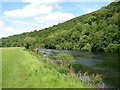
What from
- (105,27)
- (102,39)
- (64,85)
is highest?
(105,27)

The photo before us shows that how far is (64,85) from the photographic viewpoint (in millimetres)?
12742

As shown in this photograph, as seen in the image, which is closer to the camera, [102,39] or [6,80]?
[6,80]

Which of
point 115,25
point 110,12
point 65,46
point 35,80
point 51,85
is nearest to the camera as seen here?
point 51,85

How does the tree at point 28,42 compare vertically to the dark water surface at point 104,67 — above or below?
above

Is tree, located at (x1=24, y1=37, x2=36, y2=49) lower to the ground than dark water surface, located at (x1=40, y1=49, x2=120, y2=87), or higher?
higher

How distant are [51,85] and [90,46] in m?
82.9

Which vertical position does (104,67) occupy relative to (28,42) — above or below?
below

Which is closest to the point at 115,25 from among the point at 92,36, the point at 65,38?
the point at 92,36

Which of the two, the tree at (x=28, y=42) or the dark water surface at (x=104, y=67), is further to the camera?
the tree at (x=28, y=42)

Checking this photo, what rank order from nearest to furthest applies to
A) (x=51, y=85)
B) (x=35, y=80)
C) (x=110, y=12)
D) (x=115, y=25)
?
(x=51, y=85), (x=35, y=80), (x=115, y=25), (x=110, y=12)

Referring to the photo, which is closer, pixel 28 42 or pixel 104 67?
pixel 104 67

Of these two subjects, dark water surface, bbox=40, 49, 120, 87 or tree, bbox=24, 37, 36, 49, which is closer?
dark water surface, bbox=40, 49, 120, 87

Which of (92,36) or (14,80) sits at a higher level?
(92,36)

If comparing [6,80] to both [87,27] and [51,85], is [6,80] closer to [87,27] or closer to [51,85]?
[51,85]
